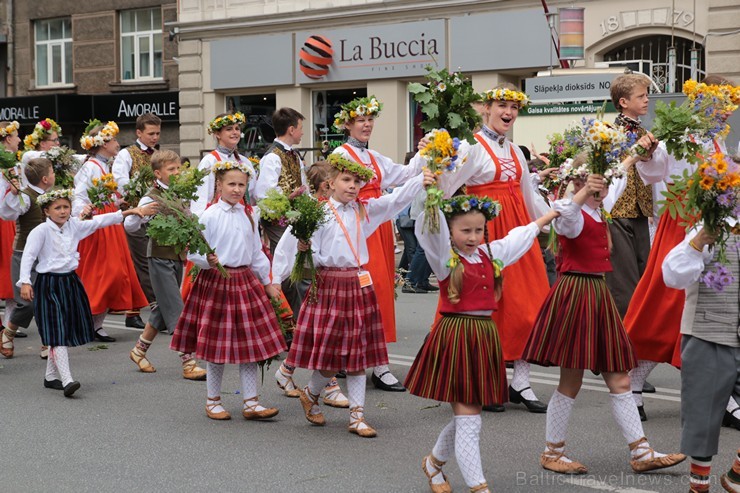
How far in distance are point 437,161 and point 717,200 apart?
143 cm

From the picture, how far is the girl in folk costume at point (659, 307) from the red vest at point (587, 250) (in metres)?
0.95

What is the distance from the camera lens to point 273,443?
6910 mm

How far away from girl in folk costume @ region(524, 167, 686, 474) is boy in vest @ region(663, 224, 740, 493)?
2.09 feet

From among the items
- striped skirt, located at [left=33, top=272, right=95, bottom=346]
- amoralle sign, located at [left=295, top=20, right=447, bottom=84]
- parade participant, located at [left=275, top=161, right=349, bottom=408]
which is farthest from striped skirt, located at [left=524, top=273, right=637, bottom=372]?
amoralle sign, located at [left=295, top=20, right=447, bottom=84]

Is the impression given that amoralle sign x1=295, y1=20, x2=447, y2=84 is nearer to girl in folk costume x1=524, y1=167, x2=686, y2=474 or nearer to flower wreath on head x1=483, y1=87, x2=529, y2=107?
flower wreath on head x1=483, y1=87, x2=529, y2=107

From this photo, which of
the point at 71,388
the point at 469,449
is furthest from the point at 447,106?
the point at 71,388

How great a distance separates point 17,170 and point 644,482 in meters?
8.21

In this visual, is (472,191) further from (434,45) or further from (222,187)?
(434,45)

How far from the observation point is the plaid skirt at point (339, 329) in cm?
712

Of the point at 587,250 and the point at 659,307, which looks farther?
the point at 659,307

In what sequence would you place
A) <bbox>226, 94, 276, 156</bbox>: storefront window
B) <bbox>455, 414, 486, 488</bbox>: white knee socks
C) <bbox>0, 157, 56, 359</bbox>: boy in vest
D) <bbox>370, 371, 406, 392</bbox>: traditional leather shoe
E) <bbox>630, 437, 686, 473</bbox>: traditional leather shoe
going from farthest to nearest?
<bbox>226, 94, 276, 156</bbox>: storefront window, <bbox>0, 157, 56, 359</bbox>: boy in vest, <bbox>370, 371, 406, 392</bbox>: traditional leather shoe, <bbox>630, 437, 686, 473</bbox>: traditional leather shoe, <bbox>455, 414, 486, 488</bbox>: white knee socks

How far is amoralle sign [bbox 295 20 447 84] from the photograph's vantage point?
23406 millimetres

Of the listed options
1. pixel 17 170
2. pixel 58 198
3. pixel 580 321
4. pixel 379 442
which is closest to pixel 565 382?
pixel 580 321

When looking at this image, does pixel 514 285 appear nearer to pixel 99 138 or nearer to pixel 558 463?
pixel 558 463
